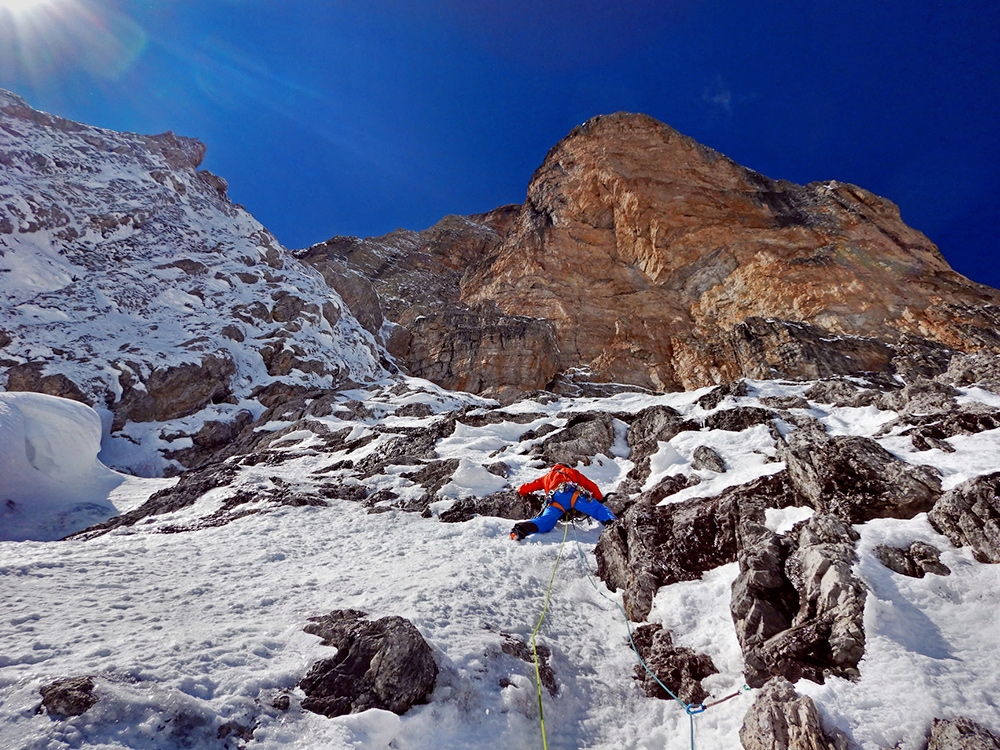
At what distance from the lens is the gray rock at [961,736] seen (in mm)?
3426

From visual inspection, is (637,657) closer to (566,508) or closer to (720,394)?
(566,508)

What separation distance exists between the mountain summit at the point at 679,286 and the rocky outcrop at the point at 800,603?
24.7 meters

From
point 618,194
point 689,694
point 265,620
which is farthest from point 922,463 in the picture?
point 618,194

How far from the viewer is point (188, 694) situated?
172 inches

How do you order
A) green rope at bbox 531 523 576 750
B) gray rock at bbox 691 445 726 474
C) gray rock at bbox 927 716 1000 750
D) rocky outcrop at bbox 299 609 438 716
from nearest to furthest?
gray rock at bbox 927 716 1000 750 → rocky outcrop at bbox 299 609 438 716 → green rope at bbox 531 523 576 750 → gray rock at bbox 691 445 726 474

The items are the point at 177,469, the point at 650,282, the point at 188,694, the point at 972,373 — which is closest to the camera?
the point at 188,694

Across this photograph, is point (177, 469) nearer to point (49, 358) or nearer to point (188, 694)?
point (49, 358)

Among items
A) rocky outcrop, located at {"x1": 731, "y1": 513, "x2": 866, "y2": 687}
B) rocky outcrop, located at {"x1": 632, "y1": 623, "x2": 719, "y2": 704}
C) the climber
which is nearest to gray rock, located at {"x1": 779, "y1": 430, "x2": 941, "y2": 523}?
rocky outcrop, located at {"x1": 731, "y1": 513, "x2": 866, "y2": 687}

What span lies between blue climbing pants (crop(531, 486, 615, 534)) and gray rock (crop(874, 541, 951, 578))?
5.53m

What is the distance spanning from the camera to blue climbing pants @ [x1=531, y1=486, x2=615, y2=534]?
399 inches

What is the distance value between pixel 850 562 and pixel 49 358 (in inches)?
1357

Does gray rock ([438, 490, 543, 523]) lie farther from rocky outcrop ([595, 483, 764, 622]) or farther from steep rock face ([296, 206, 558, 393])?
steep rock face ([296, 206, 558, 393])

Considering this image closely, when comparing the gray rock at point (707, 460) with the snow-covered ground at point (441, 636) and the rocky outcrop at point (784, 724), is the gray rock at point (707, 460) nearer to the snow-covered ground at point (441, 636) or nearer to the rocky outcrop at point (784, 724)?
the snow-covered ground at point (441, 636)

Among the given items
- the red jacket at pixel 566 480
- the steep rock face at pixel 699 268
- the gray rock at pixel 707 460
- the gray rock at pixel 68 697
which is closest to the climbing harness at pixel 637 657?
the red jacket at pixel 566 480
